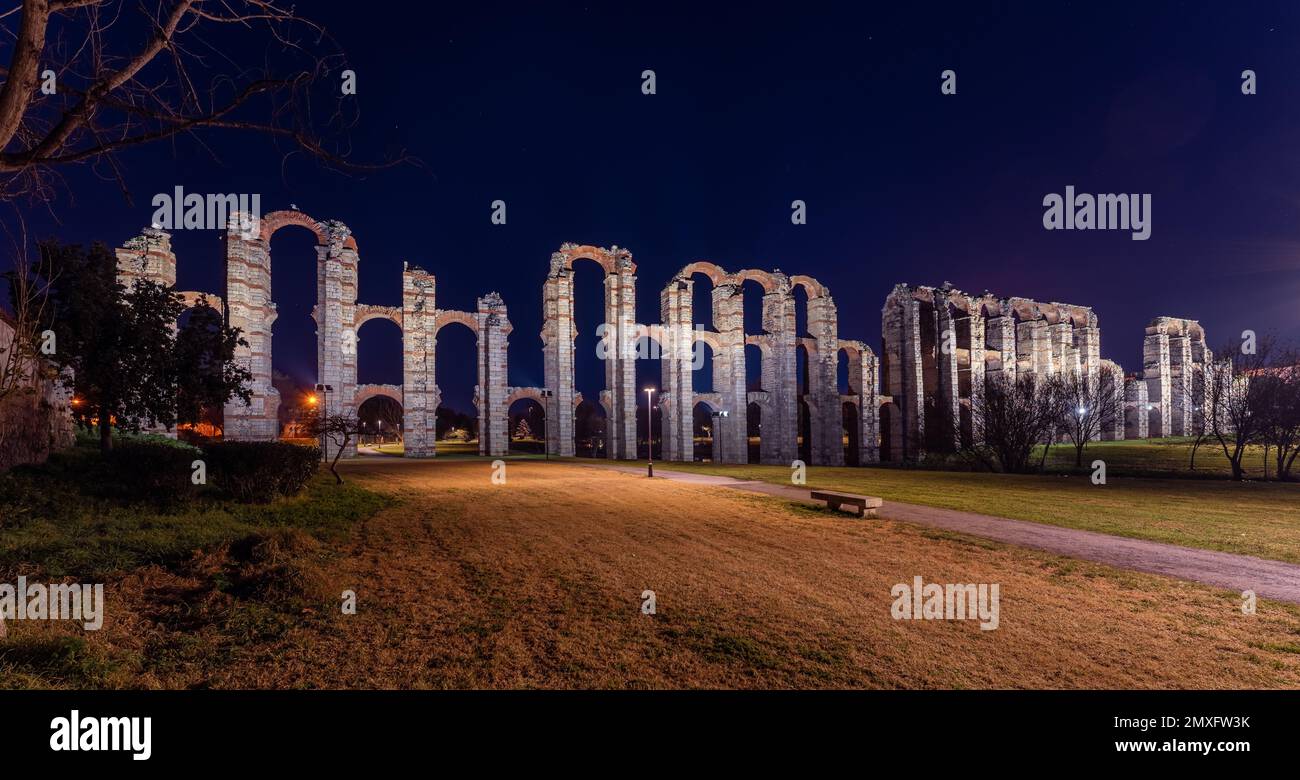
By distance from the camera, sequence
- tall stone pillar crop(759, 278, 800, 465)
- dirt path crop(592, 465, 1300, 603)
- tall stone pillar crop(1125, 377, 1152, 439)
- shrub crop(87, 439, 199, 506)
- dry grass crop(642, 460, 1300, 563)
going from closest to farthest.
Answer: dirt path crop(592, 465, 1300, 603), shrub crop(87, 439, 199, 506), dry grass crop(642, 460, 1300, 563), tall stone pillar crop(759, 278, 800, 465), tall stone pillar crop(1125, 377, 1152, 439)

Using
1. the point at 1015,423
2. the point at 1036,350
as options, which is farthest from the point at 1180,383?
the point at 1015,423

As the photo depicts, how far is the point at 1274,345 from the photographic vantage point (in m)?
30.7

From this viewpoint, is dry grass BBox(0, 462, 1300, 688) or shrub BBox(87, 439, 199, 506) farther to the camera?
shrub BBox(87, 439, 199, 506)

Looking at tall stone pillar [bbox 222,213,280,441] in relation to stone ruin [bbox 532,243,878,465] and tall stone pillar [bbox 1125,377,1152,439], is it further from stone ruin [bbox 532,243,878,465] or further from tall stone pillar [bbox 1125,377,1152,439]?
tall stone pillar [bbox 1125,377,1152,439]

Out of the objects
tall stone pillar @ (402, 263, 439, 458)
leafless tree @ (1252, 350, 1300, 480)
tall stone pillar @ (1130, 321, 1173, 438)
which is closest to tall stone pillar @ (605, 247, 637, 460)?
tall stone pillar @ (402, 263, 439, 458)

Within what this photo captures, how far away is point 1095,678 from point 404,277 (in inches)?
1804

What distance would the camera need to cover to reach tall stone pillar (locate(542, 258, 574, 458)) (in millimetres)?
44000

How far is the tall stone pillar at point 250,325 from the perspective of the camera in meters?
33.6

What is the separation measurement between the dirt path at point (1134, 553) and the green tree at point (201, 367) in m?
21.5

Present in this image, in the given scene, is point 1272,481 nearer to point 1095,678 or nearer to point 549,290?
point 1095,678

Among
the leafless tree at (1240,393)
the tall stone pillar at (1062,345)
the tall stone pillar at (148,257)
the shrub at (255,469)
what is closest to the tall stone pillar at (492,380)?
the tall stone pillar at (148,257)

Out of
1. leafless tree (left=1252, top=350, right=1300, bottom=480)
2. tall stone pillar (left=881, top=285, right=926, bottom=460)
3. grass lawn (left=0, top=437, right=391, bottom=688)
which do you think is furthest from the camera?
tall stone pillar (left=881, top=285, right=926, bottom=460)

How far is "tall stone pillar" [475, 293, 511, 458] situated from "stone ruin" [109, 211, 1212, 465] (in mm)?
121
